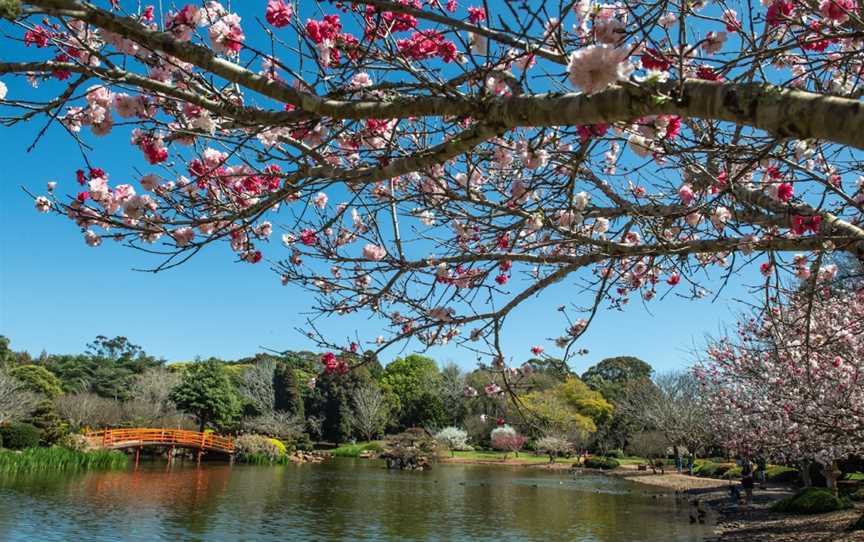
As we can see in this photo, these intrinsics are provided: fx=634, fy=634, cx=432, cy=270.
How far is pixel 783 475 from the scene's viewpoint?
22172 millimetres

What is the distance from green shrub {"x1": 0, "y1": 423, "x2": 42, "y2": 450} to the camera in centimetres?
1830

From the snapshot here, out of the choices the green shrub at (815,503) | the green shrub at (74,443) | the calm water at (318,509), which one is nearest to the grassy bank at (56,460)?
the green shrub at (74,443)

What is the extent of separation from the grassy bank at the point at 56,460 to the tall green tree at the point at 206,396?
9223 mm

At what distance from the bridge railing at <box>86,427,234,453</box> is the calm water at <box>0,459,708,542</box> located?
242cm

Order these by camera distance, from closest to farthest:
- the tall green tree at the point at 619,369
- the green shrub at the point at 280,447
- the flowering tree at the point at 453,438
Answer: the green shrub at the point at 280,447, the flowering tree at the point at 453,438, the tall green tree at the point at 619,369

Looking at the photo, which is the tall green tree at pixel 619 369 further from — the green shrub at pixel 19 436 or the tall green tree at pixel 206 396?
the green shrub at pixel 19 436

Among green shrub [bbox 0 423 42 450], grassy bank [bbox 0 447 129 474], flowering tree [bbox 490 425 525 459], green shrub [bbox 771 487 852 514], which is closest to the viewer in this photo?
green shrub [bbox 771 487 852 514]

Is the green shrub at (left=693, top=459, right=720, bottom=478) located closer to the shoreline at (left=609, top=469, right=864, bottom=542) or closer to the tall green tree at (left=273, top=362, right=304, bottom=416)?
the shoreline at (left=609, top=469, right=864, bottom=542)

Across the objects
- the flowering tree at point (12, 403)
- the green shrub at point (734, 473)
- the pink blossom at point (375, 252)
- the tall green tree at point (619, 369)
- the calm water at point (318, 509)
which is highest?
the tall green tree at point (619, 369)

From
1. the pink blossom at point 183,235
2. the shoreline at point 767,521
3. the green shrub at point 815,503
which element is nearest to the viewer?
the pink blossom at point 183,235

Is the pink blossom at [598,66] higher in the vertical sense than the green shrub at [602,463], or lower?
higher

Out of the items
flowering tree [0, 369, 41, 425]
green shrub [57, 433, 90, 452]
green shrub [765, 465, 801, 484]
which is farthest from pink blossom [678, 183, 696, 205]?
green shrub [57, 433, 90, 452]

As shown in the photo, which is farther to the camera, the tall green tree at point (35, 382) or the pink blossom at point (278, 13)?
the tall green tree at point (35, 382)

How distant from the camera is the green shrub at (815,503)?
12.5 meters
